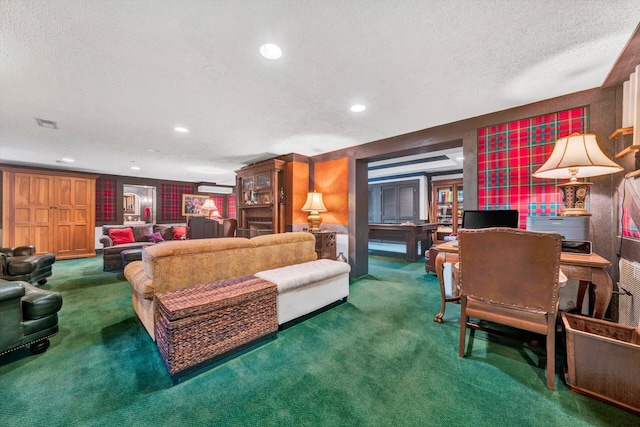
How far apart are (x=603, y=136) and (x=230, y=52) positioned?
3335mm

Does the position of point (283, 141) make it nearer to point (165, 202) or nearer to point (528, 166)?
point (528, 166)

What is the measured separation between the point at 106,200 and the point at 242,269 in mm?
7105

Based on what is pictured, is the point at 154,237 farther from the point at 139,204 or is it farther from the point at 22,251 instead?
the point at 139,204

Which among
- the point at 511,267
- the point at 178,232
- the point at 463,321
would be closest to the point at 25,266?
the point at 178,232

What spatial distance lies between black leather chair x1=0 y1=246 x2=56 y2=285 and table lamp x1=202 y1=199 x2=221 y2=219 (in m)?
3.67

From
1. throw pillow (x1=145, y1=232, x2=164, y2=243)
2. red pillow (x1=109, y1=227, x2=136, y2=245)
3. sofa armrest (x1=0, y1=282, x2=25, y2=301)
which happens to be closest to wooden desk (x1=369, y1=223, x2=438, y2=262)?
throw pillow (x1=145, y1=232, x2=164, y2=243)

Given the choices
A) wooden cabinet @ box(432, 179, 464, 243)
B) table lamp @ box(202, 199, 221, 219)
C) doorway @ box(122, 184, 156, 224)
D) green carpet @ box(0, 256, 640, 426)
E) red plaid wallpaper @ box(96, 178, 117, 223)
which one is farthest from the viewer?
doorway @ box(122, 184, 156, 224)

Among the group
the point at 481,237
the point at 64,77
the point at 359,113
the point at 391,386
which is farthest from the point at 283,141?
the point at 391,386

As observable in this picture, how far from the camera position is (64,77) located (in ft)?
6.75

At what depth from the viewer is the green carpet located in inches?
51.6

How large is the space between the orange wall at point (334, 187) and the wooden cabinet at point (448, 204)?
4287mm

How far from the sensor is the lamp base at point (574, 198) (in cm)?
206

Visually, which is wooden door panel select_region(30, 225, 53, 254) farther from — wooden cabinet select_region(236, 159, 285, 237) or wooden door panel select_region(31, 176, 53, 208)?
wooden cabinet select_region(236, 159, 285, 237)

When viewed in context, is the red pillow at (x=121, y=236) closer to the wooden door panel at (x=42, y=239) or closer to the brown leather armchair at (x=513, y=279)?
the wooden door panel at (x=42, y=239)
